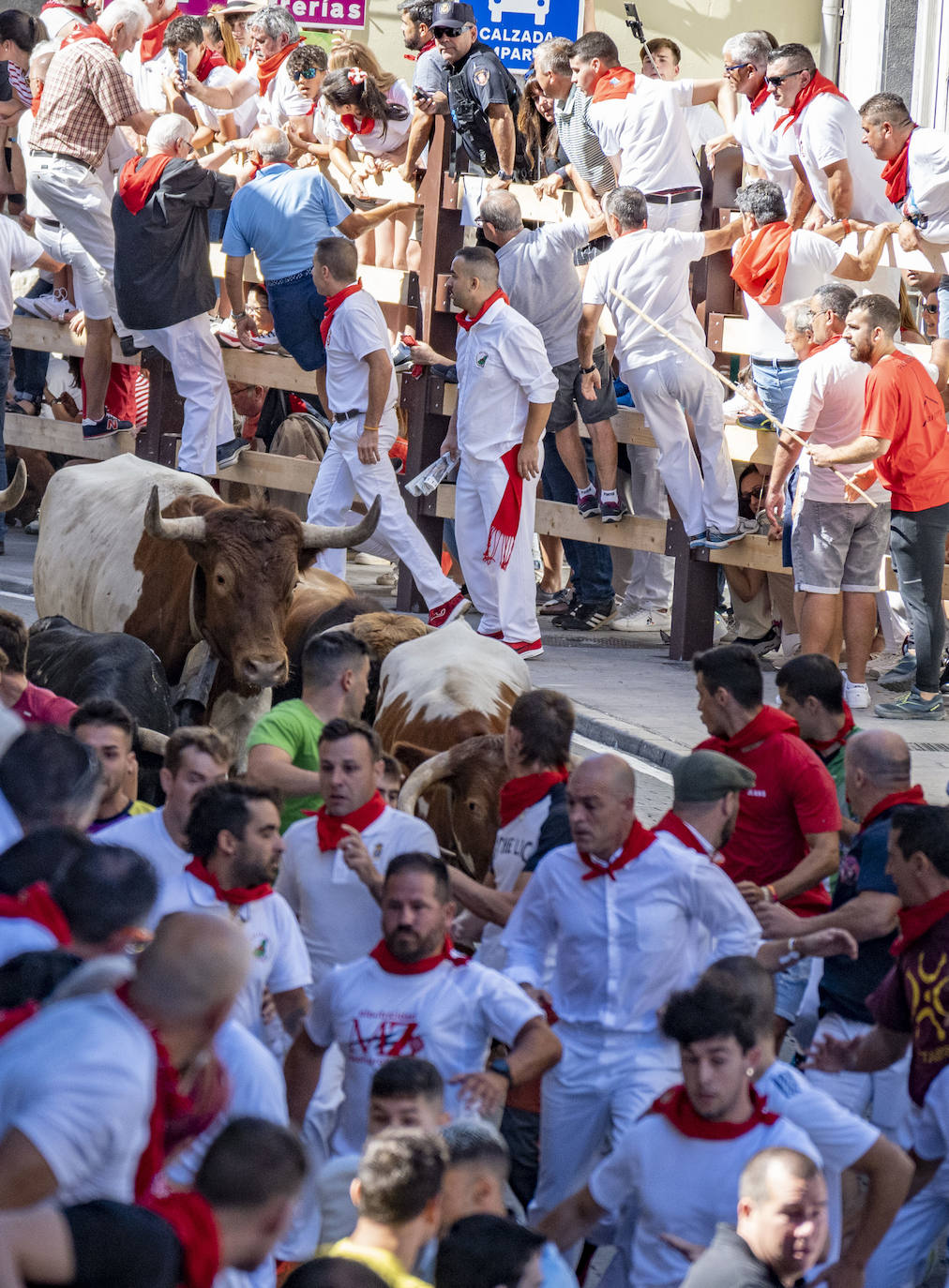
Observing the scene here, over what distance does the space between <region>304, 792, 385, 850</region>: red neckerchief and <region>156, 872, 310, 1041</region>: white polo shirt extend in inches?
20.2

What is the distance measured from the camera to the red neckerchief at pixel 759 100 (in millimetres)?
12508

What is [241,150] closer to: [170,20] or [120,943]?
[170,20]

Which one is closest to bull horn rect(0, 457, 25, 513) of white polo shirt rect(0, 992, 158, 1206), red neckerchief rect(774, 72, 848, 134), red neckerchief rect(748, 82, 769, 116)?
red neckerchief rect(774, 72, 848, 134)

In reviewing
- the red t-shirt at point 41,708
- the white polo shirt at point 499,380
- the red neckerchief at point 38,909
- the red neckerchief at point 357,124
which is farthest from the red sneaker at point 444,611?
the red neckerchief at point 38,909

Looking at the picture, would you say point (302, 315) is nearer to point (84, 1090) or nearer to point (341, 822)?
point (341, 822)

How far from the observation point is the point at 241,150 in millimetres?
14688

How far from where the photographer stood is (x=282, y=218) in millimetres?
12578

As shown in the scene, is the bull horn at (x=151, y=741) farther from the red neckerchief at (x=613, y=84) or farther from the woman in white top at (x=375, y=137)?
the woman in white top at (x=375, y=137)

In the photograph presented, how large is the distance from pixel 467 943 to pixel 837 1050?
5.14ft

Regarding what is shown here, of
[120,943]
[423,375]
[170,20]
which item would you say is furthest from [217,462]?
[120,943]

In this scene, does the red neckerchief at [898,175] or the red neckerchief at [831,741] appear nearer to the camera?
the red neckerchief at [831,741]

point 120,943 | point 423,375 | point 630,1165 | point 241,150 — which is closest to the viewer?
point 120,943

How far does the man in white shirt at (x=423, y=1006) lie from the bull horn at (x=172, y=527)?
3.99m

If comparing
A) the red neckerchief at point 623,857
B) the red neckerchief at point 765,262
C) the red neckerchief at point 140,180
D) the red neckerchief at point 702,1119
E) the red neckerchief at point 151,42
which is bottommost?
the red neckerchief at point 702,1119
